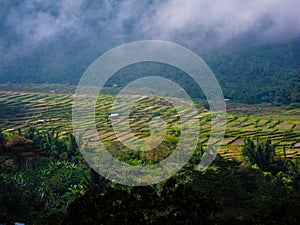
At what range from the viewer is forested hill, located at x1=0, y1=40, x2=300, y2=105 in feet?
303

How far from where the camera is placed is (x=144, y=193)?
12898 mm

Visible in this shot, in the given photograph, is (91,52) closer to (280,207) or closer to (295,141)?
(295,141)

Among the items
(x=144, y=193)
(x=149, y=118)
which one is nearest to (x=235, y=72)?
(x=149, y=118)

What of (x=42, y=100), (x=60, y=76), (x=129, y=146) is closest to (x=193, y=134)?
(x=129, y=146)

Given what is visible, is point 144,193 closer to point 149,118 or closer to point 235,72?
point 149,118

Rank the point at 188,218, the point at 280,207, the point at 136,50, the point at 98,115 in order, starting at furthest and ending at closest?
1. the point at 136,50
2. the point at 98,115
3. the point at 280,207
4. the point at 188,218

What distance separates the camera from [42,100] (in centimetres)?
7269

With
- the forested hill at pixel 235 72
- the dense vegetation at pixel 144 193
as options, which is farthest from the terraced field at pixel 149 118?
the forested hill at pixel 235 72

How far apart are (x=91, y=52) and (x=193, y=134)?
126968 mm

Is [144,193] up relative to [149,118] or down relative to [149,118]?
down

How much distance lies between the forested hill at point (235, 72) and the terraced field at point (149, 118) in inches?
605

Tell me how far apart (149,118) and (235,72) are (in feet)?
247

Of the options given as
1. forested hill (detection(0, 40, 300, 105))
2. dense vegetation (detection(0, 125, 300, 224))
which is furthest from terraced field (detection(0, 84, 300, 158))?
forested hill (detection(0, 40, 300, 105))

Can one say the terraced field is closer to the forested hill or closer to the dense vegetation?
the dense vegetation
